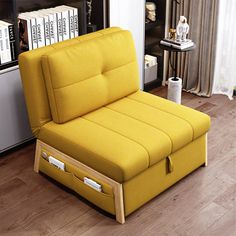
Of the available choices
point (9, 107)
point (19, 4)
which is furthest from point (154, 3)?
point (9, 107)

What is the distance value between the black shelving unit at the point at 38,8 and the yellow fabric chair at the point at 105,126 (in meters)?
0.38

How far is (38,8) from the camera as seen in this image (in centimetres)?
355

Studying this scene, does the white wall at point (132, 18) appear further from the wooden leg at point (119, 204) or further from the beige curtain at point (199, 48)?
the wooden leg at point (119, 204)

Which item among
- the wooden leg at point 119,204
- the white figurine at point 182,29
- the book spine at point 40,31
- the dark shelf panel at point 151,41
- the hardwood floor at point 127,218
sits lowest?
the hardwood floor at point 127,218

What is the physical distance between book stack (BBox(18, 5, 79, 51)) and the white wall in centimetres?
32

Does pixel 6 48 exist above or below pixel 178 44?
above

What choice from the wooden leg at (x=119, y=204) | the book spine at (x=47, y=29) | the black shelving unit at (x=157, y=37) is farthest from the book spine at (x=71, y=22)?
the wooden leg at (x=119, y=204)

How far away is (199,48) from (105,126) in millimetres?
1657

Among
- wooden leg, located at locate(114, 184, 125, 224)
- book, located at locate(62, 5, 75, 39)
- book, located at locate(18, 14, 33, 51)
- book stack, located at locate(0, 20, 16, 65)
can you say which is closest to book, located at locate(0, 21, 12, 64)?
book stack, located at locate(0, 20, 16, 65)

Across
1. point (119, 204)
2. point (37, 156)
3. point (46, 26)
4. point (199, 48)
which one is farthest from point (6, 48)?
point (199, 48)

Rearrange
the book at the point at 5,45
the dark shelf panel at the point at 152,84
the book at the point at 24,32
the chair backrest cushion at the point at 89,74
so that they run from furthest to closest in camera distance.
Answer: the dark shelf panel at the point at 152,84
the book at the point at 24,32
the book at the point at 5,45
the chair backrest cushion at the point at 89,74

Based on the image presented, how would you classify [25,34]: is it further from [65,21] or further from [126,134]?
[126,134]

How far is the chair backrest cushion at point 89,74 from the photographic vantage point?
2.84 m

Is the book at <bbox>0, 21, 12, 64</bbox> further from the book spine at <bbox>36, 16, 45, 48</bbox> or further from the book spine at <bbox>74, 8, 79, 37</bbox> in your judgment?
the book spine at <bbox>74, 8, 79, 37</bbox>
